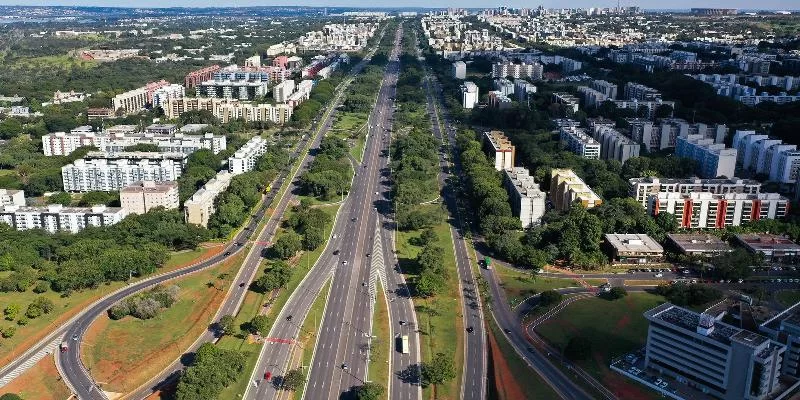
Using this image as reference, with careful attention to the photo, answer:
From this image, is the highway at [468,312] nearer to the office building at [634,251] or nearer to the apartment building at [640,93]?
the office building at [634,251]

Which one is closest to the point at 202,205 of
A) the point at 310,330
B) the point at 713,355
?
the point at 310,330

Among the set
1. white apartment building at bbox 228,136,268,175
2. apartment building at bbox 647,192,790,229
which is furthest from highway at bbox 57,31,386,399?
apartment building at bbox 647,192,790,229

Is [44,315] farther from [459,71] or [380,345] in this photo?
[459,71]

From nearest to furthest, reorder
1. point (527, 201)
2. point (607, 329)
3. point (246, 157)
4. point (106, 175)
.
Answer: point (607, 329) < point (527, 201) < point (106, 175) < point (246, 157)

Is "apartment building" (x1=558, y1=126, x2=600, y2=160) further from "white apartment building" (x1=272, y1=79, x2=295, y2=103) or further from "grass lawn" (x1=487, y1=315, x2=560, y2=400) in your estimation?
"white apartment building" (x1=272, y1=79, x2=295, y2=103)

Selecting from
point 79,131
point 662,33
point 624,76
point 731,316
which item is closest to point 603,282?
point 731,316

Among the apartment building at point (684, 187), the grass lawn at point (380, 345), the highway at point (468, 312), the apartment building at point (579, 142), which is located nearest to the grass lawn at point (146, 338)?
the grass lawn at point (380, 345)
